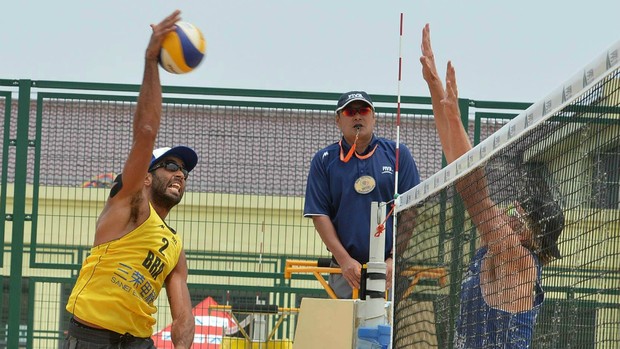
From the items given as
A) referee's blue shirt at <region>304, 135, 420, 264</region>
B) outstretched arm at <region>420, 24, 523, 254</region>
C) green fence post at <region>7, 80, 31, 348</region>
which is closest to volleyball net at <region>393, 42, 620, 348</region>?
outstretched arm at <region>420, 24, 523, 254</region>

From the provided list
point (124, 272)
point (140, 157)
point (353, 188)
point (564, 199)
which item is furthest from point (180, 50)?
point (353, 188)

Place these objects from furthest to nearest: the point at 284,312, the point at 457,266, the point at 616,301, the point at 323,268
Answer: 1. the point at 284,312
2. the point at 323,268
3. the point at 457,266
4. the point at 616,301

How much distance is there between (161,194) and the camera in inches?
319

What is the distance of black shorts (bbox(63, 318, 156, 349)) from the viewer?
24.8ft

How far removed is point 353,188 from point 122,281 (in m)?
2.58

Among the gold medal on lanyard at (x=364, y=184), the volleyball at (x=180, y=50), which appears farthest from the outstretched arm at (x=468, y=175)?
the gold medal on lanyard at (x=364, y=184)

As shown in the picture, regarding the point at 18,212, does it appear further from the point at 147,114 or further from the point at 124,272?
the point at 147,114

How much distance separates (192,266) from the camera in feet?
39.1

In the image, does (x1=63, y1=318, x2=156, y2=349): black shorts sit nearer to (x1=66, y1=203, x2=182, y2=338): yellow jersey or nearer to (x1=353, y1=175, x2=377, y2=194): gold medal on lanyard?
(x1=66, y1=203, x2=182, y2=338): yellow jersey

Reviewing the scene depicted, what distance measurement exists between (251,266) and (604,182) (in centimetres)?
773

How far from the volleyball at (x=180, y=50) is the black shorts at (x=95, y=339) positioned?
168cm

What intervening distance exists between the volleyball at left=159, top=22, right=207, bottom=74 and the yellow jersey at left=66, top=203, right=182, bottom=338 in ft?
3.54

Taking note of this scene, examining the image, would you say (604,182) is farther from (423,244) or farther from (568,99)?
(423,244)

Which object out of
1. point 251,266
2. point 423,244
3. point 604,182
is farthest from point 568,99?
point 251,266
